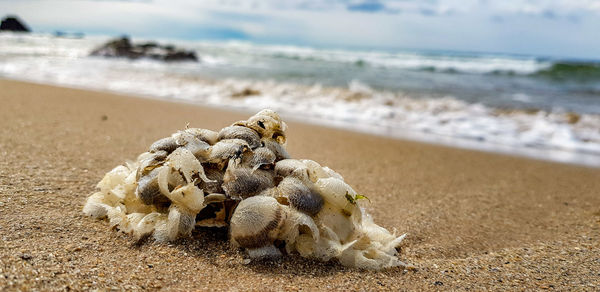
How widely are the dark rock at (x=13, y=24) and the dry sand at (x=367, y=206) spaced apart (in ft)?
160

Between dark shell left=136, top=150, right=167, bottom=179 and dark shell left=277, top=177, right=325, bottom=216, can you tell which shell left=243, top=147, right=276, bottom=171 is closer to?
dark shell left=277, top=177, right=325, bottom=216

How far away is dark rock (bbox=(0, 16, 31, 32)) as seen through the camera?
45644 millimetres

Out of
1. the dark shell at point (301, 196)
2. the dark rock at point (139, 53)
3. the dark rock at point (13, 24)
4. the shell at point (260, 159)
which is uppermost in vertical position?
the dark rock at point (13, 24)

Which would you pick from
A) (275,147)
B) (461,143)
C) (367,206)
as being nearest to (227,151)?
(275,147)

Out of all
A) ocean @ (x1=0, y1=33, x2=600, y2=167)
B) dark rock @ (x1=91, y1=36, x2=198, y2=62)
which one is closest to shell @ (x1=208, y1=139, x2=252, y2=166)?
ocean @ (x1=0, y1=33, x2=600, y2=167)

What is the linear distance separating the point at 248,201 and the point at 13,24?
57919mm

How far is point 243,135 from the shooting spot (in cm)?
227

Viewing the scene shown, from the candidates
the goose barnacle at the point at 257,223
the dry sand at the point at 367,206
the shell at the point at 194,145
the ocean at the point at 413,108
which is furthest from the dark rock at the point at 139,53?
the goose barnacle at the point at 257,223

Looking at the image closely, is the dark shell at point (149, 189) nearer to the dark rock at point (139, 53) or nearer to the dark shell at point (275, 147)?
the dark shell at point (275, 147)

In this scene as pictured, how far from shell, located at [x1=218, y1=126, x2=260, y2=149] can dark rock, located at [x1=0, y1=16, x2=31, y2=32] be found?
50759mm

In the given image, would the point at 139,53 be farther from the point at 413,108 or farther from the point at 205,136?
the point at 205,136

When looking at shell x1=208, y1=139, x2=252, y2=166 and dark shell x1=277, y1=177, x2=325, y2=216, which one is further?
shell x1=208, y1=139, x2=252, y2=166

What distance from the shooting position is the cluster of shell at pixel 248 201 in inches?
79.3

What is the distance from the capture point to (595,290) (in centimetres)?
213
